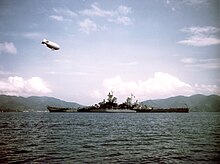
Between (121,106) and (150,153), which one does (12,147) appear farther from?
(121,106)

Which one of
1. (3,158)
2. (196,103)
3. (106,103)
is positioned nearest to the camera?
(3,158)

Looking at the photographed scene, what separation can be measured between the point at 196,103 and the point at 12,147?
168400 millimetres

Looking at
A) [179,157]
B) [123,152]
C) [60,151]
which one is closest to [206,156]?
[179,157]

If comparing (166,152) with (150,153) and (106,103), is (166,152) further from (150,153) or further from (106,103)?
(106,103)

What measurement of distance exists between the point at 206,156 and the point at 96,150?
19.2 ft

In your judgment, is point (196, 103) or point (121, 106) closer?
point (121, 106)

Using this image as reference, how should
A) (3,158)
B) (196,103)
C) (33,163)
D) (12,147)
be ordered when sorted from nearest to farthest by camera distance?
(33,163), (3,158), (12,147), (196,103)

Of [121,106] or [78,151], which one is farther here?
[121,106]

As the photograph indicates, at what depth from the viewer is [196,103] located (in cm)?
17138

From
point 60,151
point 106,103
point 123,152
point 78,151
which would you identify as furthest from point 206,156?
point 106,103

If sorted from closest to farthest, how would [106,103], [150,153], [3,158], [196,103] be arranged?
[3,158]
[150,153]
[106,103]
[196,103]

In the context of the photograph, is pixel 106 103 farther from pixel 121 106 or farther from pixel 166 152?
pixel 166 152

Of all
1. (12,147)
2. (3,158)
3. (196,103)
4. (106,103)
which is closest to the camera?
(3,158)

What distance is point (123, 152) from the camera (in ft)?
45.9
